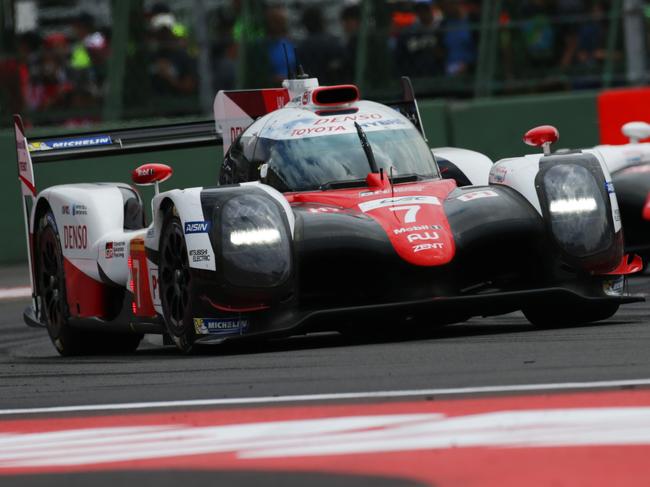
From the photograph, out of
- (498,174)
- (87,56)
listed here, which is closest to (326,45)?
(87,56)

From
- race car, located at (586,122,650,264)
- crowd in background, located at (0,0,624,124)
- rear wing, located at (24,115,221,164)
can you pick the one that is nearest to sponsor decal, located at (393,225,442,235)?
rear wing, located at (24,115,221,164)

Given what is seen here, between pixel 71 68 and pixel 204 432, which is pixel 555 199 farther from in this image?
pixel 71 68

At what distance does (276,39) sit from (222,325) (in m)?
10.6

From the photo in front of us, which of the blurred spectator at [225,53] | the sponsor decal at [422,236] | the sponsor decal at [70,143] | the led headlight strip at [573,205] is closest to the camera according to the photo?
the sponsor decal at [422,236]

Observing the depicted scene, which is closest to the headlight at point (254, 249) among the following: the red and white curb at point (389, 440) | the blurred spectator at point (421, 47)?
the red and white curb at point (389, 440)

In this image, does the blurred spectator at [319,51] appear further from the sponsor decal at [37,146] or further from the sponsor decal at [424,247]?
the sponsor decal at [424,247]

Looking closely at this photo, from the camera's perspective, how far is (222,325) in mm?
8289

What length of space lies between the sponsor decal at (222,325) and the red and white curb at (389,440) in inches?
78.0

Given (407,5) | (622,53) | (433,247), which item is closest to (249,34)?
(407,5)

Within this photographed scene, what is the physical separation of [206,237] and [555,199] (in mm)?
1811

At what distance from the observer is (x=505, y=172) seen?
29.7ft

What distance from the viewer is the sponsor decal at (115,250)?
31.7 ft

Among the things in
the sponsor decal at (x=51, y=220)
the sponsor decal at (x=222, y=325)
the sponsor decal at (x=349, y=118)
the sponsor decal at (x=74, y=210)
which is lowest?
the sponsor decal at (x=222, y=325)

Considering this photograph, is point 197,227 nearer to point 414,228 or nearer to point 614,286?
point 414,228
